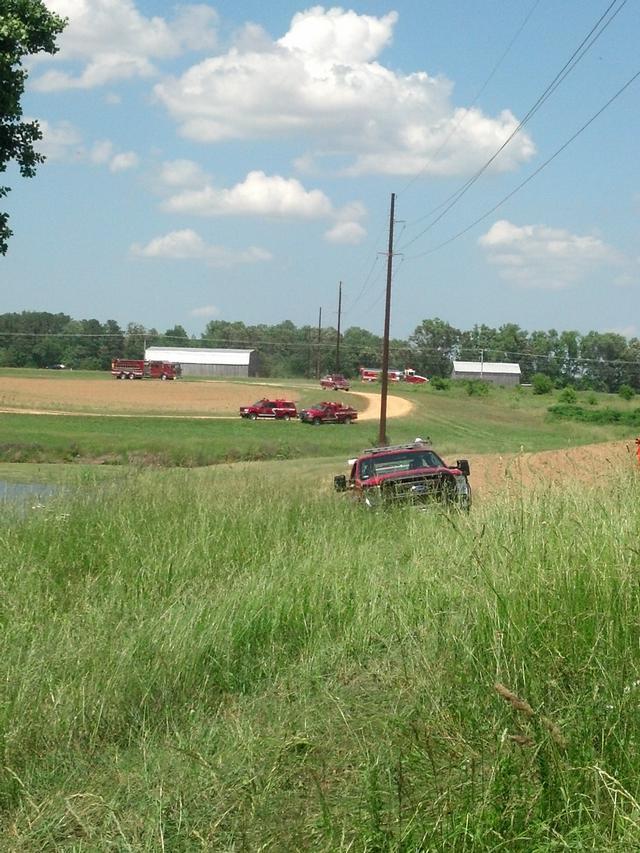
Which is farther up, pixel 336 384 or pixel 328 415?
pixel 336 384

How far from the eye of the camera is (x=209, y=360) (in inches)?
6122

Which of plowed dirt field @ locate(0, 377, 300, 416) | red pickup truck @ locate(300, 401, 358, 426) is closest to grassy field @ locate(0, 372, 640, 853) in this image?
red pickup truck @ locate(300, 401, 358, 426)

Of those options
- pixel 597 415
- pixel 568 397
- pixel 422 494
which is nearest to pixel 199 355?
pixel 568 397

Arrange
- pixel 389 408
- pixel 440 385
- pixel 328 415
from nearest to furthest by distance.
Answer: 1. pixel 328 415
2. pixel 389 408
3. pixel 440 385

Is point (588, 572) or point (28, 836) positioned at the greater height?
point (588, 572)

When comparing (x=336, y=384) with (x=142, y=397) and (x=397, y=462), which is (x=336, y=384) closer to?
(x=142, y=397)

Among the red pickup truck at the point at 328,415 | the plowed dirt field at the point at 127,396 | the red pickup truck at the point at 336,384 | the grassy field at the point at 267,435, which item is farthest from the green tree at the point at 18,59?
the red pickup truck at the point at 336,384

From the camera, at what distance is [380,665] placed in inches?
210

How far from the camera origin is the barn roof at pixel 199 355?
15488 centimetres

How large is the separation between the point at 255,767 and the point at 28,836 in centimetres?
88

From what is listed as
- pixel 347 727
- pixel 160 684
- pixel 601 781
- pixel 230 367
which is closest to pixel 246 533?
pixel 160 684

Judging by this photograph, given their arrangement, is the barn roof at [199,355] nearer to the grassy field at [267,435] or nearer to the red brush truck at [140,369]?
the red brush truck at [140,369]

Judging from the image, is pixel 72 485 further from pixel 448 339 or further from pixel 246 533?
pixel 448 339

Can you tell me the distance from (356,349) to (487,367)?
19.2 meters
